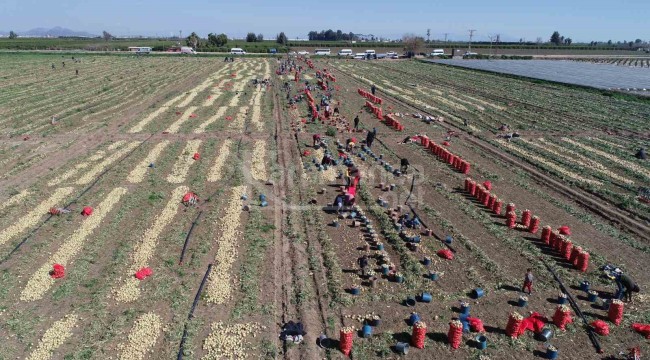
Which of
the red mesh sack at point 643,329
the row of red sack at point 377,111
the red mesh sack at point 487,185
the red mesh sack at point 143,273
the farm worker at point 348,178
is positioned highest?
the row of red sack at point 377,111

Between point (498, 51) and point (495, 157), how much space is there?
559 ft

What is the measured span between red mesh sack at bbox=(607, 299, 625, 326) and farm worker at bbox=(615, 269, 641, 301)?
3.67 ft

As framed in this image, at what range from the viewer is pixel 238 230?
19844mm

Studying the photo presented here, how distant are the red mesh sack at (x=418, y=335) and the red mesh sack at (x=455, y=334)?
2.58ft

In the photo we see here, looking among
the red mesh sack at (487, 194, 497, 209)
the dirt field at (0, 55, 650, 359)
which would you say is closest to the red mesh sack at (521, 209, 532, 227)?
the dirt field at (0, 55, 650, 359)

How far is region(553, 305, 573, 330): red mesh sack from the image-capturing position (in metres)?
13.7

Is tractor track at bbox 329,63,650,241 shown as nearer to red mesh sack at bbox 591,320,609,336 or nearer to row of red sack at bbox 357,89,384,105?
red mesh sack at bbox 591,320,609,336

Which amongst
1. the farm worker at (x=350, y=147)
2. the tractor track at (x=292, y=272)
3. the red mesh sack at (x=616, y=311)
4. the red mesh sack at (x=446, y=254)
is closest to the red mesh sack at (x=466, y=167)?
the farm worker at (x=350, y=147)

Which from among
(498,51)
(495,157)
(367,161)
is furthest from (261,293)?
(498,51)

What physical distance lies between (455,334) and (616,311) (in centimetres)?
565

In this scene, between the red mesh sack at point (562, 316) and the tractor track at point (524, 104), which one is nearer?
the red mesh sack at point (562, 316)

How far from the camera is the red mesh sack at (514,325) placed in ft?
43.1

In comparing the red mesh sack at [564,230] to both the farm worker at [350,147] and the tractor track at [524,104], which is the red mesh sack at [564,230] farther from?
the tractor track at [524,104]

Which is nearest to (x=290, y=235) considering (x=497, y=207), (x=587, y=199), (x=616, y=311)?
(x=497, y=207)
